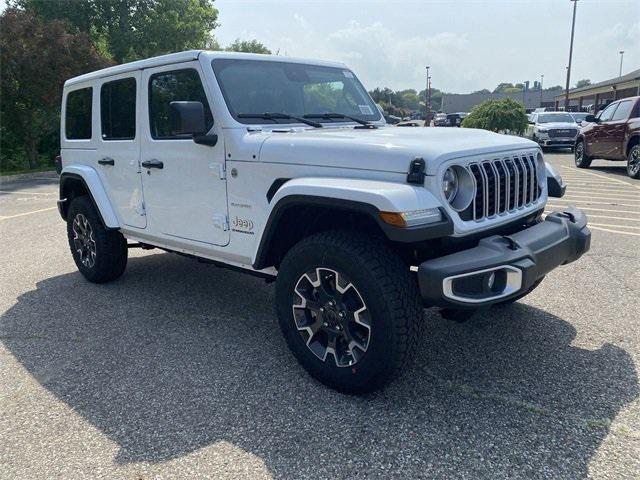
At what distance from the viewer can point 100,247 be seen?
16.4 ft

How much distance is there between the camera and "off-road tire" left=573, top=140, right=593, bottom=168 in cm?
1448

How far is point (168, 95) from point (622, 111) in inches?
477

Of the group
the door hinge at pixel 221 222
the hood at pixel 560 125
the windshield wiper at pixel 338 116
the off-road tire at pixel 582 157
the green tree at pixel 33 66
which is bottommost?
the off-road tire at pixel 582 157

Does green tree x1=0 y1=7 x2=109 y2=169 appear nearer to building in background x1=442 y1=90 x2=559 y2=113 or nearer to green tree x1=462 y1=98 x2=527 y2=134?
green tree x1=462 y1=98 x2=527 y2=134

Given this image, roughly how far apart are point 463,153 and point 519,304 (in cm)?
207

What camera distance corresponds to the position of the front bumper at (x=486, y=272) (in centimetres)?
255

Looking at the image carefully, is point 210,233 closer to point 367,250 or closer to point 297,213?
point 297,213

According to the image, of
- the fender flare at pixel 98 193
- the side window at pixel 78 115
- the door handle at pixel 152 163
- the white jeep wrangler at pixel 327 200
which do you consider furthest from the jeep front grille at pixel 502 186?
the side window at pixel 78 115

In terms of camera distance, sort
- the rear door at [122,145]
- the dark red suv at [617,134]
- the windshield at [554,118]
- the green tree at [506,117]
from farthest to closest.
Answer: the green tree at [506,117], the windshield at [554,118], the dark red suv at [617,134], the rear door at [122,145]

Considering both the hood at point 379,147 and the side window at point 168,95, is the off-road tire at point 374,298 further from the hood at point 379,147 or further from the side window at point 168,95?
the side window at point 168,95

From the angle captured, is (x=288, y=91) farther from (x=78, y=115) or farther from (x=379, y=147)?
(x=78, y=115)

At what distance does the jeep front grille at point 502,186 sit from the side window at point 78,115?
3.82 meters

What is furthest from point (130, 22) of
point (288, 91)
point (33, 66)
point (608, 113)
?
point (288, 91)

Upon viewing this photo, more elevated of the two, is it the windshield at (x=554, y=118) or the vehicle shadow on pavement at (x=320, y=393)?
the windshield at (x=554, y=118)
